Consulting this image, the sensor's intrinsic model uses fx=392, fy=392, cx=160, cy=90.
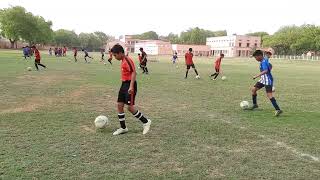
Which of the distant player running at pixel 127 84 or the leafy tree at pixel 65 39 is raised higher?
the leafy tree at pixel 65 39

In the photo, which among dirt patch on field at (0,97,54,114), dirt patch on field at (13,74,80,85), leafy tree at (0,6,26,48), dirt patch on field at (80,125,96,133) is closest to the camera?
dirt patch on field at (80,125,96,133)

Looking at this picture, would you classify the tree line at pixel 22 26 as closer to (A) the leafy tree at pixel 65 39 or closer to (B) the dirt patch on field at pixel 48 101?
(A) the leafy tree at pixel 65 39

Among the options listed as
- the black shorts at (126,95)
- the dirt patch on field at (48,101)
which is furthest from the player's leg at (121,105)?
the dirt patch on field at (48,101)

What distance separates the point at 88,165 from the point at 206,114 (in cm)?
535

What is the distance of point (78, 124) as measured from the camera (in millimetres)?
9000

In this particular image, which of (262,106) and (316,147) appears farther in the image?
(262,106)

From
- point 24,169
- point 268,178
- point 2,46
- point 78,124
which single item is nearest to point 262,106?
point 78,124

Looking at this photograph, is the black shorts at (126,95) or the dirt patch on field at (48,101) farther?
the dirt patch on field at (48,101)

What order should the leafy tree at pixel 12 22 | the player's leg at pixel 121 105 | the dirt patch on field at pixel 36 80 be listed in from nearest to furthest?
the player's leg at pixel 121 105, the dirt patch on field at pixel 36 80, the leafy tree at pixel 12 22

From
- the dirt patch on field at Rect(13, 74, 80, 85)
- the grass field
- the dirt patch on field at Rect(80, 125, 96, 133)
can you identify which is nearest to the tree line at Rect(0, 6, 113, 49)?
the dirt patch on field at Rect(13, 74, 80, 85)

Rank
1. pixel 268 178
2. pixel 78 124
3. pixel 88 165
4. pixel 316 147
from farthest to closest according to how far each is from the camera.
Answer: pixel 78 124 < pixel 316 147 < pixel 88 165 < pixel 268 178

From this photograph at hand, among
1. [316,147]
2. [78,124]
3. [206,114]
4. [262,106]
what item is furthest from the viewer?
[262,106]

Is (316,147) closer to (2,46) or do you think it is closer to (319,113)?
(319,113)

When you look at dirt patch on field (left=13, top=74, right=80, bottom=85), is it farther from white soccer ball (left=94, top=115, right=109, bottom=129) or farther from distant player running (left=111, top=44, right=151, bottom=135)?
distant player running (left=111, top=44, right=151, bottom=135)
